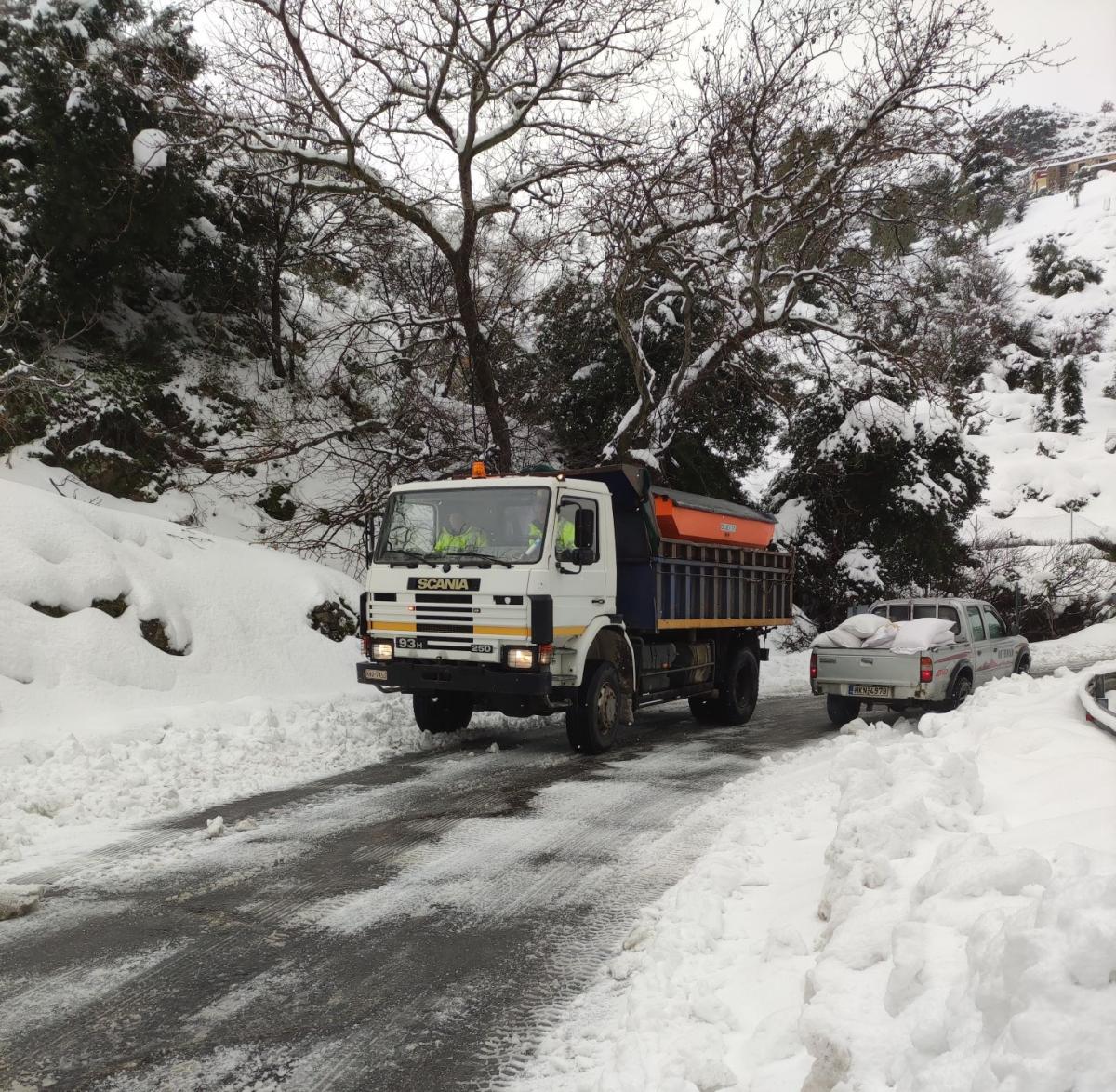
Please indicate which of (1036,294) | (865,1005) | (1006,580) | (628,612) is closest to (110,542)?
(628,612)

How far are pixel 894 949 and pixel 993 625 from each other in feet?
37.9

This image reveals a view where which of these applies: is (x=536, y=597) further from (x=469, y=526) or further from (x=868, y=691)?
(x=868, y=691)

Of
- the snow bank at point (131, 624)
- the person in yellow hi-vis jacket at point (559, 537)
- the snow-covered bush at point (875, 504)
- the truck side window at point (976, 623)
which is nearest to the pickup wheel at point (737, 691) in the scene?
the truck side window at point (976, 623)

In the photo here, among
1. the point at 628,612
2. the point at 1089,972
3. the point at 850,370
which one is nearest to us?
the point at 1089,972

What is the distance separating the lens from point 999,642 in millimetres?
13367

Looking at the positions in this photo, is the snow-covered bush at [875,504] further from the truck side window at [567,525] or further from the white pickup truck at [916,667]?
the truck side window at [567,525]

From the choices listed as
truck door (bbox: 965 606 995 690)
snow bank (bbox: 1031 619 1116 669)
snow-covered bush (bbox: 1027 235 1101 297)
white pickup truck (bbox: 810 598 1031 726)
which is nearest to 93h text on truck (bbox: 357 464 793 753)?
white pickup truck (bbox: 810 598 1031 726)

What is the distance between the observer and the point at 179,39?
62.8 feet

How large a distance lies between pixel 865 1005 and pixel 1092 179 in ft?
439

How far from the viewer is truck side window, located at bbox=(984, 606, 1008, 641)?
1327 centimetres

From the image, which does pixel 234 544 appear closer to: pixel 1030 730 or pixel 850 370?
pixel 1030 730

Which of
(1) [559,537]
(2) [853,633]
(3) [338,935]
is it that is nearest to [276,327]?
(1) [559,537]

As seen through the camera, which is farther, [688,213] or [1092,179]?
[1092,179]

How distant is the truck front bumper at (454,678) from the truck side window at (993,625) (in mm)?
7677
